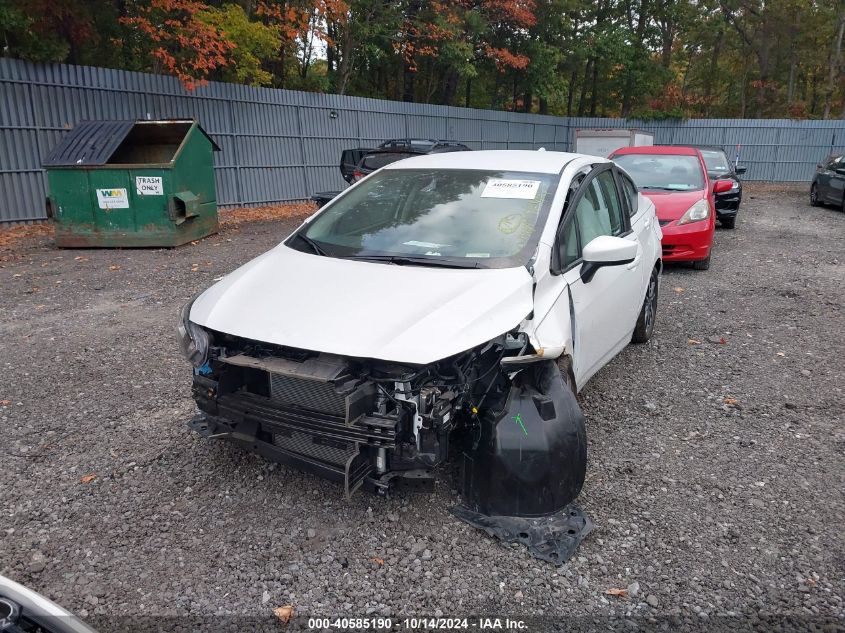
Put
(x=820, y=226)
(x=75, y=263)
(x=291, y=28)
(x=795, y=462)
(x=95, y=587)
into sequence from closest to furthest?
(x=95, y=587)
(x=795, y=462)
(x=75, y=263)
(x=820, y=226)
(x=291, y=28)

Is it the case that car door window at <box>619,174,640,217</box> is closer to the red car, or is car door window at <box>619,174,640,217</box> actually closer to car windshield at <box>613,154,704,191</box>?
the red car

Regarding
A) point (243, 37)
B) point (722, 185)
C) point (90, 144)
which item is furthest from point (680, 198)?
point (243, 37)

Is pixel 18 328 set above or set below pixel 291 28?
below

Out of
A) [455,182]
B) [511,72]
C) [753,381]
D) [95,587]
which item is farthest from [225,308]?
[511,72]

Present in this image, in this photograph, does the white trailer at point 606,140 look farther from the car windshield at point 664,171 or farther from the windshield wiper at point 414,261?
the windshield wiper at point 414,261

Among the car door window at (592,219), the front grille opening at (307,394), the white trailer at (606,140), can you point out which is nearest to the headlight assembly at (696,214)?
the car door window at (592,219)

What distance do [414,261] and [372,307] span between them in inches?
23.1

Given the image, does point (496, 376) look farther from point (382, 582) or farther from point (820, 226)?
point (820, 226)

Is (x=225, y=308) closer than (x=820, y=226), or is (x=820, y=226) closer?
(x=225, y=308)

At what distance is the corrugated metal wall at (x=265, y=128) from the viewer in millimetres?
11125

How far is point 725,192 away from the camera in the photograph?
11852 mm

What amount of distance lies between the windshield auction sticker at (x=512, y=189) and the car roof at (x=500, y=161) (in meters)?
0.17

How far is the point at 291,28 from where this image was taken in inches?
667

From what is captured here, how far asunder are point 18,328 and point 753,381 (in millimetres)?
6330
